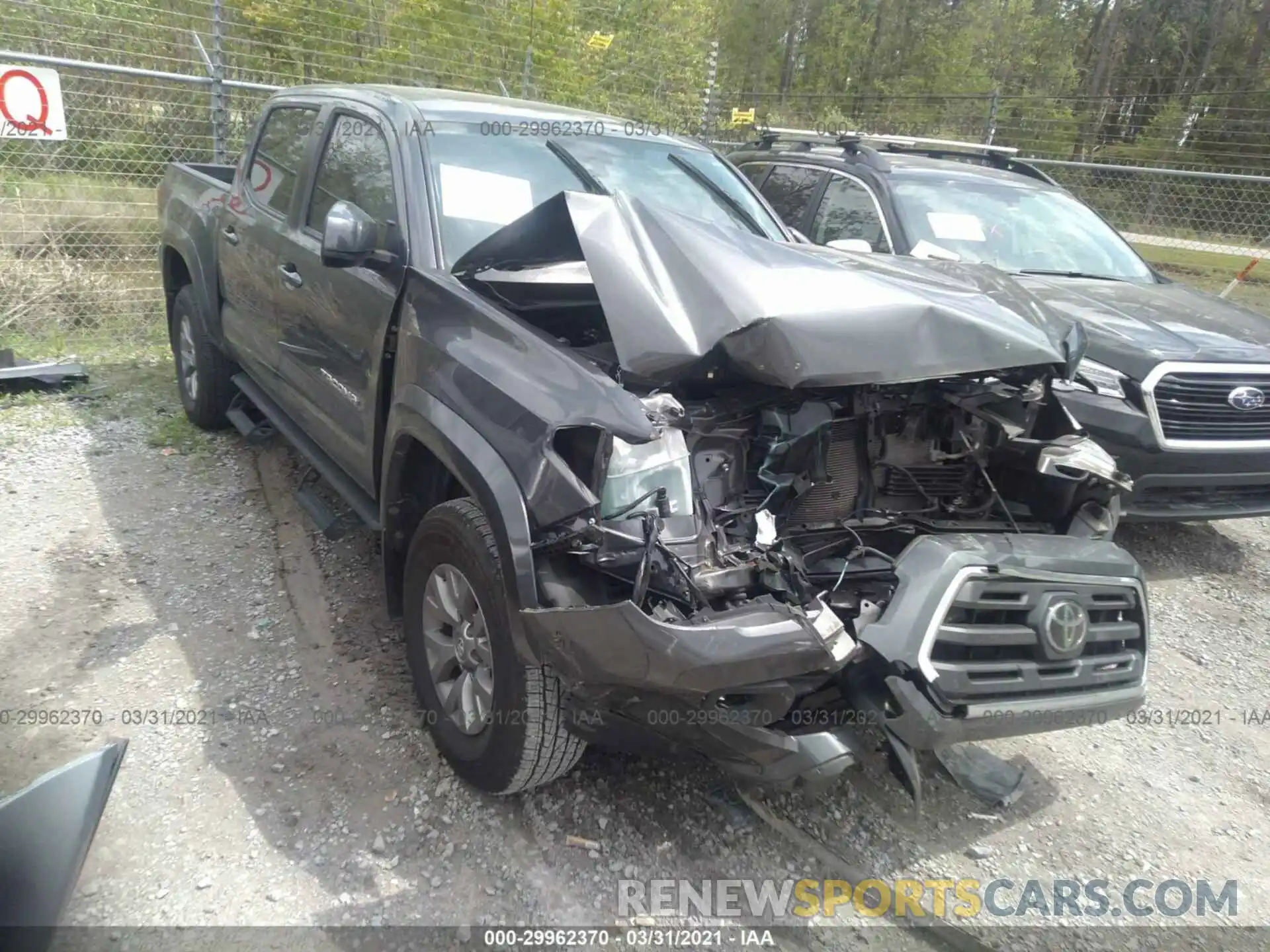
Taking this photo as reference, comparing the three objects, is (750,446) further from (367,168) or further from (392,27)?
(392,27)

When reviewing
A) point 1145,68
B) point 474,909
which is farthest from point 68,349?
point 1145,68

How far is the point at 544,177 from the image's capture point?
11.5 feet

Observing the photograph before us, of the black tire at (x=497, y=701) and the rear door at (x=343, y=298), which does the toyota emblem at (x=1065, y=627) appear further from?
the rear door at (x=343, y=298)

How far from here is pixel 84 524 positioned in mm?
4391

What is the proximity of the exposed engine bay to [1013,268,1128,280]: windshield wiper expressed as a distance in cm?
302

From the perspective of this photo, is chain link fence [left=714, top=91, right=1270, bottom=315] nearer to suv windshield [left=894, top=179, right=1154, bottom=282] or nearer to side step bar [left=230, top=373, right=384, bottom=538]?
suv windshield [left=894, top=179, right=1154, bottom=282]

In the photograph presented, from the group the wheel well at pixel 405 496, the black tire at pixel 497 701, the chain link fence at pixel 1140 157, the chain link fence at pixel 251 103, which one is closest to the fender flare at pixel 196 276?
the chain link fence at pixel 251 103

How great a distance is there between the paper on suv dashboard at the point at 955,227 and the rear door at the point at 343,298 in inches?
A: 142

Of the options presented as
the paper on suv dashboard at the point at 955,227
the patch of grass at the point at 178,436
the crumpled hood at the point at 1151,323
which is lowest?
the patch of grass at the point at 178,436

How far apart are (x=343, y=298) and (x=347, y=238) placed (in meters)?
0.52

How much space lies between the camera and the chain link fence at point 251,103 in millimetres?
Result: 7527

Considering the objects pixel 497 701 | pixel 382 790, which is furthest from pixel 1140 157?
pixel 382 790

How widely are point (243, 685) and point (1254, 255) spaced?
1330 centimetres

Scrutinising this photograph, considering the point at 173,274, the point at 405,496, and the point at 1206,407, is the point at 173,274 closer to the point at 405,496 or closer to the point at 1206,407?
the point at 405,496
